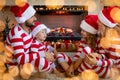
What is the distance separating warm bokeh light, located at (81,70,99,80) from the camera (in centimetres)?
189

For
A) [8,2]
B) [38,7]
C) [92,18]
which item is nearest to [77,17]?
[38,7]

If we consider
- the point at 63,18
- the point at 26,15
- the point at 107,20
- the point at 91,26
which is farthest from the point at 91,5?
the point at 26,15

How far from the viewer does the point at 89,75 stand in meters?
1.91

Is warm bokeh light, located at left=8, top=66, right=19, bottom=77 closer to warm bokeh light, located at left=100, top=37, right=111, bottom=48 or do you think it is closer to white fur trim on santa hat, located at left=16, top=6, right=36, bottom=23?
white fur trim on santa hat, located at left=16, top=6, right=36, bottom=23

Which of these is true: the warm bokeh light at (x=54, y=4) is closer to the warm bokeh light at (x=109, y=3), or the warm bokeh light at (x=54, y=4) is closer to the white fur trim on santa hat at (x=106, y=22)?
the warm bokeh light at (x=109, y=3)

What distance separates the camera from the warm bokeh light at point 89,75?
1.89m

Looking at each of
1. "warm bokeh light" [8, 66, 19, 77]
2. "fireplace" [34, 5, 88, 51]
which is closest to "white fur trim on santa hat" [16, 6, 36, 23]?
"warm bokeh light" [8, 66, 19, 77]

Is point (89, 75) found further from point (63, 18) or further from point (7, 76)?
point (63, 18)

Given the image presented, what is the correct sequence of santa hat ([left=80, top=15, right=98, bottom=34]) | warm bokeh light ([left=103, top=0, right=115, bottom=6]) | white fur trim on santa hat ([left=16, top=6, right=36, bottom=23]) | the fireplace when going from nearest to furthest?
white fur trim on santa hat ([left=16, top=6, right=36, bottom=23]) → santa hat ([left=80, top=15, right=98, bottom=34]) → warm bokeh light ([left=103, top=0, right=115, bottom=6]) → the fireplace

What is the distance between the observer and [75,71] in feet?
6.56

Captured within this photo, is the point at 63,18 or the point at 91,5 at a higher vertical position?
the point at 91,5

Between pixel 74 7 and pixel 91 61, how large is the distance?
2030 mm

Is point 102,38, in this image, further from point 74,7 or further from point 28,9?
point 74,7

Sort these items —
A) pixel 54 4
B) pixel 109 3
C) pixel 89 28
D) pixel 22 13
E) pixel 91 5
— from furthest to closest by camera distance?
pixel 91 5 → pixel 54 4 → pixel 109 3 → pixel 89 28 → pixel 22 13
